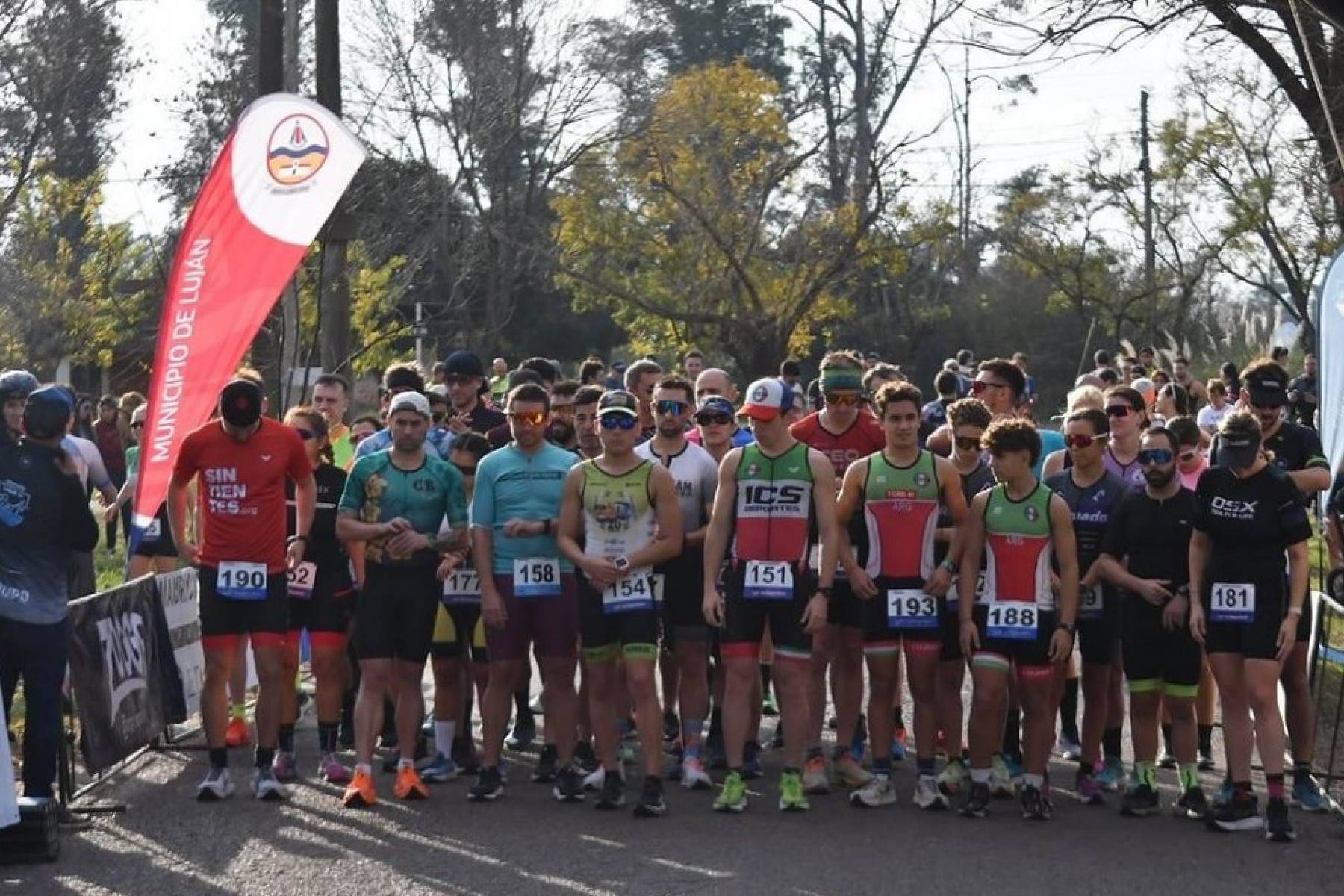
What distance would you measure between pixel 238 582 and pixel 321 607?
2.90 feet

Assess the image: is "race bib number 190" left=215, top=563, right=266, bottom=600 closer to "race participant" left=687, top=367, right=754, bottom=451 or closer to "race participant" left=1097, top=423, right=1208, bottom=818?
"race participant" left=687, top=367, right=754, bottom=451

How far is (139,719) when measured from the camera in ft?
36.0

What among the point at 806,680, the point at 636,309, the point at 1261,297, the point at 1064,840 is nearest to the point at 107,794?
the point at 806,680

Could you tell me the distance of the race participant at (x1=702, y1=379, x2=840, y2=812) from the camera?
9.92 metres

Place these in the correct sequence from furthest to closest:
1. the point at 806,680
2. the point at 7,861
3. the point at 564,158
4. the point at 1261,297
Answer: the point at 1261,297 < the point at 564,158 < the point at 806,680 < the point at 7,861

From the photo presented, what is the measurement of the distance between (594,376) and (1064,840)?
778 cm

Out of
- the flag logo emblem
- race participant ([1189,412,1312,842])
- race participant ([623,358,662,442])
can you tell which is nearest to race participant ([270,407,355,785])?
the flag logo emblem

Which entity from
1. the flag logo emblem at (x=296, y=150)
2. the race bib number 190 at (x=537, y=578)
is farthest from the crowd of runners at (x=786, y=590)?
the flag logo emblem at (x=296, y=150)

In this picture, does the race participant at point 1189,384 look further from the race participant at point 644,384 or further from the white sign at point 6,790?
the white sign at point 6,790

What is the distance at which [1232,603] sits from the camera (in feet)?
30.9

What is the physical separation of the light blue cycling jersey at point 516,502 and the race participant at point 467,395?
2035 millimetres

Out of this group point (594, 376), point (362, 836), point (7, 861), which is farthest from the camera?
point (594, 376)

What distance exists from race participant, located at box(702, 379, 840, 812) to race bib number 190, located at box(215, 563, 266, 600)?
7.64 ft

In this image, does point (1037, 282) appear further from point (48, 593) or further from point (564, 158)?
point (48, 593)
